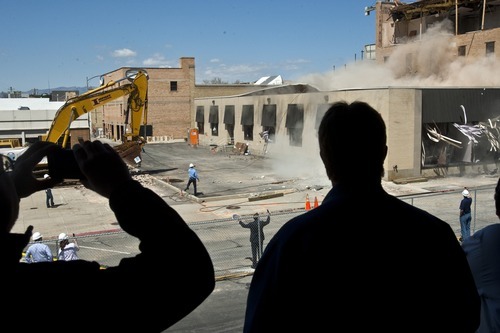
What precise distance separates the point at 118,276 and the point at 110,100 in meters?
26.0

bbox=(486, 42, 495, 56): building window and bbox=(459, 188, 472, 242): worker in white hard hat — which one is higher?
bbox=(486, 42, 495, 56): building window

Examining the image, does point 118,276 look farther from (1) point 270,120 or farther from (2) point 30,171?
(1) point 270,120

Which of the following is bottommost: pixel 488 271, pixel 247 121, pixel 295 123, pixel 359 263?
pixel 488 271

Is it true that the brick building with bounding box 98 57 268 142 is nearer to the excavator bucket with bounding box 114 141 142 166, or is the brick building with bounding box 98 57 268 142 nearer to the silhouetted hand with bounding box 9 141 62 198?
the excavator bucket with bounding box 114 141 142 166

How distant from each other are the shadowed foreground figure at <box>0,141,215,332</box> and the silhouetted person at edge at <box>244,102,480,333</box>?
0.43 metres

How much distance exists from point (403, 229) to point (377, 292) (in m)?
0.24

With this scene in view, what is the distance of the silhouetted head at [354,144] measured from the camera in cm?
188

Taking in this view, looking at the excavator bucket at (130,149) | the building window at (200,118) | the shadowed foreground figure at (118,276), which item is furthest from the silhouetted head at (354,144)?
the building window at (200,118)

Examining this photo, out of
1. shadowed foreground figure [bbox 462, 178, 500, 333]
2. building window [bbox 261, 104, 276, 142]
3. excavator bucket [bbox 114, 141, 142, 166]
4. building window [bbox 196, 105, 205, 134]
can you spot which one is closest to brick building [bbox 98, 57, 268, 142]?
building window [bbox 196, 105, 205, 134]

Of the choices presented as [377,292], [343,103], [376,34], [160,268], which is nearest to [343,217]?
[377,292]

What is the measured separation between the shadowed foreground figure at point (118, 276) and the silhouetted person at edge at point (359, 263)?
0.43m

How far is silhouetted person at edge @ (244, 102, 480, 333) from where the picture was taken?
1706 mm

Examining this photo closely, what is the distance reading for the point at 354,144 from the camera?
1885 mm

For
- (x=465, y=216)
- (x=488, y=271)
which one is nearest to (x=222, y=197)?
(x=465, y=216)
